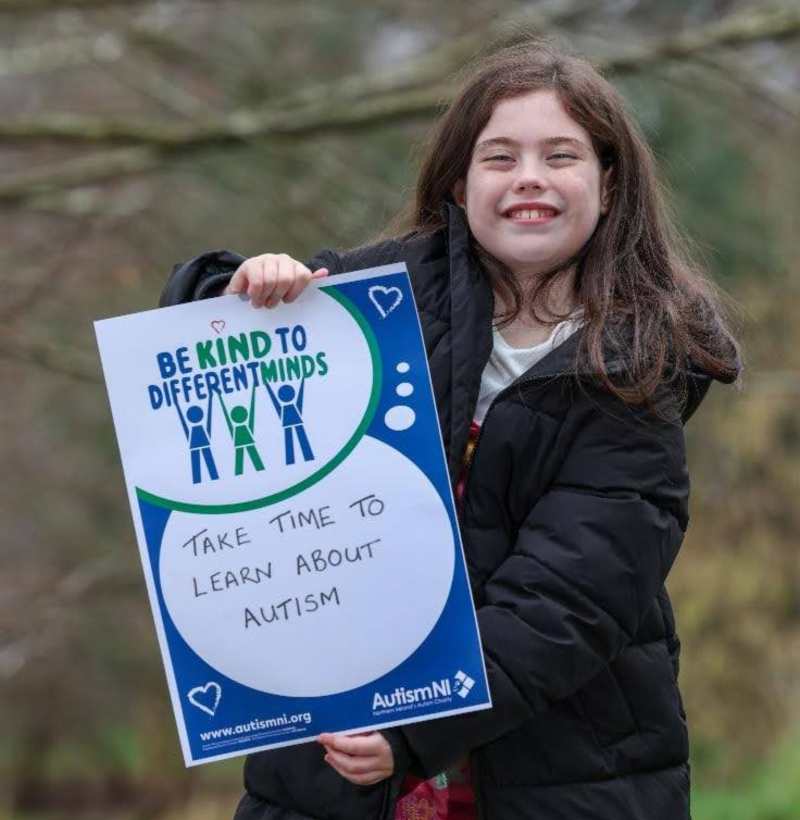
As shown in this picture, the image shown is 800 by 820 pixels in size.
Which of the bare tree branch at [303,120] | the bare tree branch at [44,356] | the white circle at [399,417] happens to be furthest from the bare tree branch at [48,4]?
the white circle at [399,417]

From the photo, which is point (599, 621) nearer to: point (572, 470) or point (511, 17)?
point (572, 470)

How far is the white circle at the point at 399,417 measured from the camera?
2.06m

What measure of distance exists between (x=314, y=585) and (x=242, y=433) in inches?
8.3

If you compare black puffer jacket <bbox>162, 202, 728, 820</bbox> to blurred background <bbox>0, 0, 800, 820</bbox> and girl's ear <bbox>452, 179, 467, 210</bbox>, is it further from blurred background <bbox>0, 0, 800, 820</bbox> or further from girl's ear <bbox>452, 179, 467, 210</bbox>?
blurred background <bbox>0, 0, 800, 820</bbox>

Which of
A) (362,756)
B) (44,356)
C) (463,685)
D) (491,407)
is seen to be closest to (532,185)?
(491,407)

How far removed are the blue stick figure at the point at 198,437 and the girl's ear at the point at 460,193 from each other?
1.61 feet

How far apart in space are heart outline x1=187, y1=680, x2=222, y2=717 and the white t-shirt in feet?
1.56

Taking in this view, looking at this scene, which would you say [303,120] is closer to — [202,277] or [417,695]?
[202,277]

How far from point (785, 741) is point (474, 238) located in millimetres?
7350

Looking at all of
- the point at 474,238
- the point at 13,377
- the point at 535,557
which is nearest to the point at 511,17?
the point at 474,238

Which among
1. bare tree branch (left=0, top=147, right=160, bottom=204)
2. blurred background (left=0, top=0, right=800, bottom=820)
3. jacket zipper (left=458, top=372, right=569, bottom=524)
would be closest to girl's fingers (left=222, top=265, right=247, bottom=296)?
jacket zipper (left=458, top=372, right=569, bottom=524)

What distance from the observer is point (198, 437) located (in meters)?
2.07

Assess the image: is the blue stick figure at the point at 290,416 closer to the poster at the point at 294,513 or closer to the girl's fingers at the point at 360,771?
the poster at the point at 294,513

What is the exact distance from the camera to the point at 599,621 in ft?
6.55
